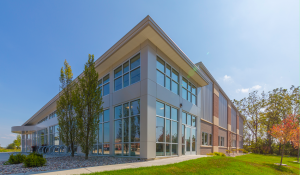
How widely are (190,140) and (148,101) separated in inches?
289

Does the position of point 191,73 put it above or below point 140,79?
above

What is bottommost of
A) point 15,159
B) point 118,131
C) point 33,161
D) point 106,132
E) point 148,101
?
point 15,159

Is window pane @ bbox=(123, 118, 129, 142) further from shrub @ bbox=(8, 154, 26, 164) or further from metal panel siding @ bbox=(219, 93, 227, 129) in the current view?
metal panel siding @ bbox=(219, 93, 227, 129)

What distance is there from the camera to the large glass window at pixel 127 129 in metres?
11.5

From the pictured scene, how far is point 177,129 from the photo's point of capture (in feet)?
45.6

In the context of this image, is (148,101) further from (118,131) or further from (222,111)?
(222,111)

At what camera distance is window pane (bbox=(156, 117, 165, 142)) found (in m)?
Answer: 11.6

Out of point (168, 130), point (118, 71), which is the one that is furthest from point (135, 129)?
point (118, 71)

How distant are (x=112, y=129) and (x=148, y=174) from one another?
23.6 ft

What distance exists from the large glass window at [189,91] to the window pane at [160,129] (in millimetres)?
4342

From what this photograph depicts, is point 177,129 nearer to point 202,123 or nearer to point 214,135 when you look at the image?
point 202,123

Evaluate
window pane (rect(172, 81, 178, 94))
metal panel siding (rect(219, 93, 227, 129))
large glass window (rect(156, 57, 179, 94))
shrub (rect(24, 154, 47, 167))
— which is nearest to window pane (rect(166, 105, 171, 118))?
large glass window (rect(156, 57, 179, 94))

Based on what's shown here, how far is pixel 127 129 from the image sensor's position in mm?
12227

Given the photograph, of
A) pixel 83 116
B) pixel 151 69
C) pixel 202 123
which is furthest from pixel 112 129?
pixel 202 123
